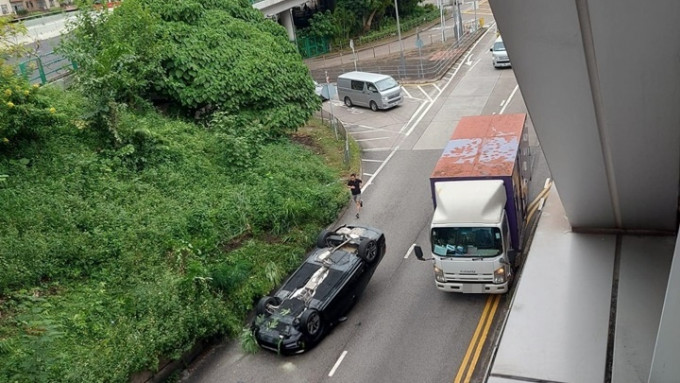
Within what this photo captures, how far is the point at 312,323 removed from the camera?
12.5 m

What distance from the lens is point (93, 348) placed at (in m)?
11.7

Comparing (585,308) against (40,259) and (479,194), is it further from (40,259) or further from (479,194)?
(40,259)

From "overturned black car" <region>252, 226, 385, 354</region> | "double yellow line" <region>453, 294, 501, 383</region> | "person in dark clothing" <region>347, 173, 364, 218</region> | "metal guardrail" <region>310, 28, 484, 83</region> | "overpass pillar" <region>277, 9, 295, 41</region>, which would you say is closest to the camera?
"double yellow line" <region>453, 294, 501, 383</region>

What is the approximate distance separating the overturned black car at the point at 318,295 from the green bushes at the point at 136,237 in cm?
130

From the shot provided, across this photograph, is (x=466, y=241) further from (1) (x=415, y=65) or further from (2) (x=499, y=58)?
(1) (x=415, y=65)

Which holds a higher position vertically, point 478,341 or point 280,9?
point 280,9

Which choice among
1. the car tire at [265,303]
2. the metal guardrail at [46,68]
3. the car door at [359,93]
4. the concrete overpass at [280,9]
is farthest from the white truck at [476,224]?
the concrete overpass at [280,9]

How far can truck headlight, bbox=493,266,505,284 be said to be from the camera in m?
12.6

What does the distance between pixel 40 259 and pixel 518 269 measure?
10.7 meters

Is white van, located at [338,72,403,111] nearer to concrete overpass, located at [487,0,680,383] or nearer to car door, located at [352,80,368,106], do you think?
car door, located at [352,80,368,106]

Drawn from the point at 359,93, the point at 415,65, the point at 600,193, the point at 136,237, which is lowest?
the point at 136,237

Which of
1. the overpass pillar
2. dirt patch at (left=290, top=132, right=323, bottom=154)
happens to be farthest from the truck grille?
the overpass pillar

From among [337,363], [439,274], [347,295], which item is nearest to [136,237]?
[347,295]

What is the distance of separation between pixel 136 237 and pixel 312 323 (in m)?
5.13
